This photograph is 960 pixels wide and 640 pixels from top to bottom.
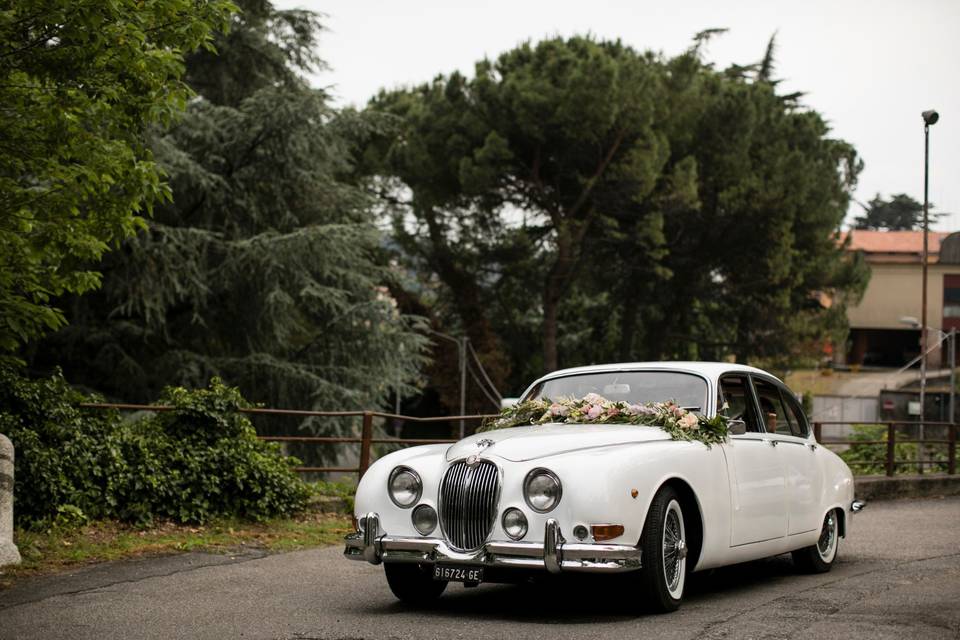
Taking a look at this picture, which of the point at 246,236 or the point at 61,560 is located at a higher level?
the point at 246,236

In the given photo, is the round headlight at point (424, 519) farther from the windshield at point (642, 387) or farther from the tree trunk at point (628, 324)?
the tree trunk at point (628, 324)

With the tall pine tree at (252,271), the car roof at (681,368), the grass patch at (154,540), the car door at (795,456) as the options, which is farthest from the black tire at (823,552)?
the tall pine tree at (252,271)

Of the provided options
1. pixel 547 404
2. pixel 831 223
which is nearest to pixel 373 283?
pixel 547 404

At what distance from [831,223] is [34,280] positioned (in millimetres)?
38931

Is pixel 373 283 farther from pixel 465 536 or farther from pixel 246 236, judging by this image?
pixel 465 536

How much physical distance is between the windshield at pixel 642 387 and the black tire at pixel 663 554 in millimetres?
1057

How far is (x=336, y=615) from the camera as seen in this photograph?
24.7 feet

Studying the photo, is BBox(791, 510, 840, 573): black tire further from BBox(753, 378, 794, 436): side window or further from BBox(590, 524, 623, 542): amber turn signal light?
BBox(590, 524, 623, 542): amber turn signal light

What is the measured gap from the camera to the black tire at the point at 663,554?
23.3 ft

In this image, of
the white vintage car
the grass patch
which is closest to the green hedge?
the grass patch

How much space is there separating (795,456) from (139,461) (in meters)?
6.60

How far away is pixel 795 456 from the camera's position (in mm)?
9461

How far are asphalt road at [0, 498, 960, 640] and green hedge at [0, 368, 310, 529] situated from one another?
1.55 metres

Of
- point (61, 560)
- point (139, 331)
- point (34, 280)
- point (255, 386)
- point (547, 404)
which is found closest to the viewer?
point (547, 404)
